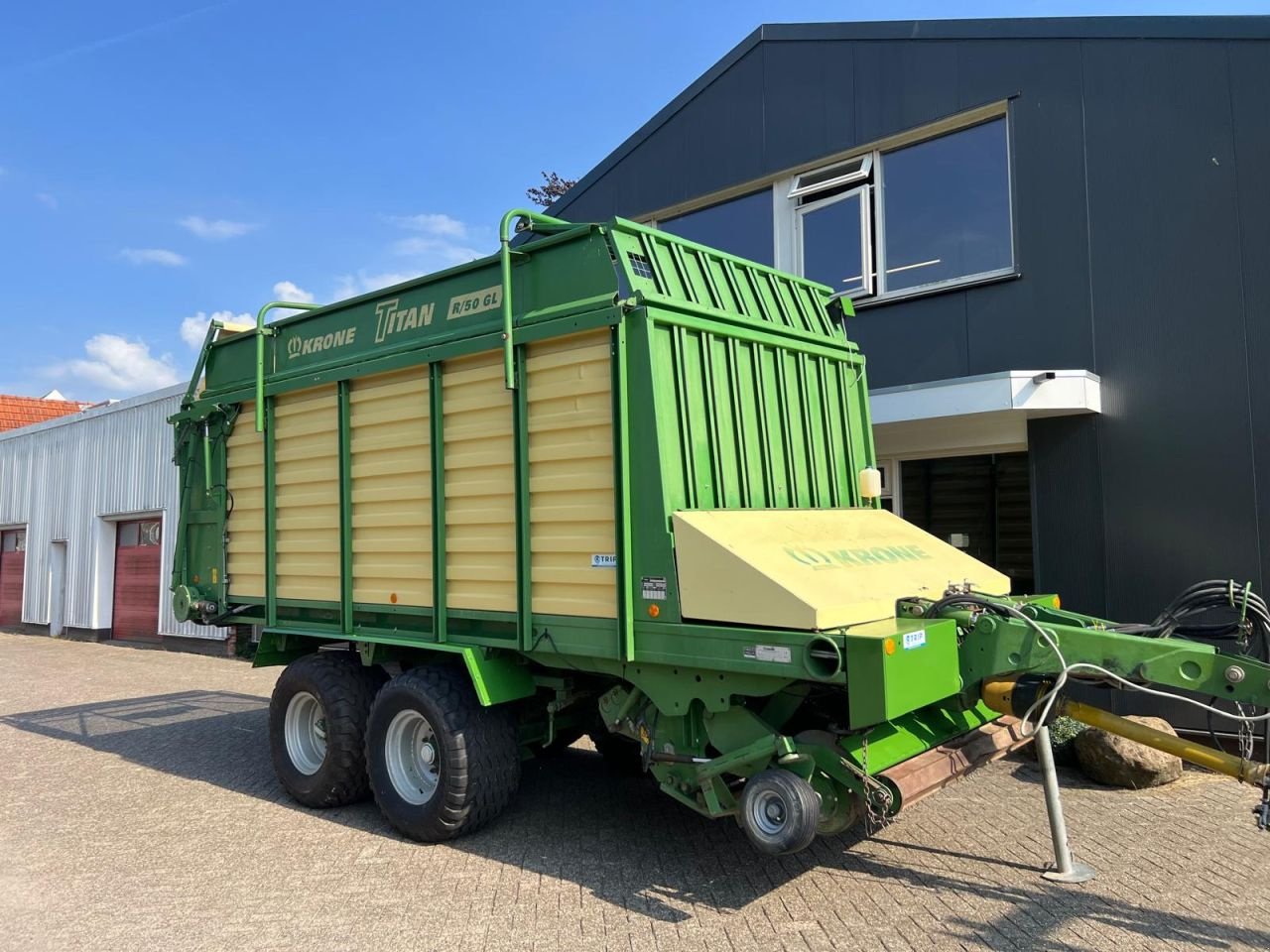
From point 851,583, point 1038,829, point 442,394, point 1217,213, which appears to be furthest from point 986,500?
point 442,394

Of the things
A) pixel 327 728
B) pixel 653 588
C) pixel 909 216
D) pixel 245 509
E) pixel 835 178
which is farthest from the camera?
pixel 835 178

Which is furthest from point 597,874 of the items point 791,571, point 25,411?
point 25,411

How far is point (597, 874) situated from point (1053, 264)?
607 centimetres

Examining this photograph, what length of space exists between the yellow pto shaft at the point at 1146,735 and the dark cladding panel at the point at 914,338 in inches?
179

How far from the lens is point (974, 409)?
754 centimetres

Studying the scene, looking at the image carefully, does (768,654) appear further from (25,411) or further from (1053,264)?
(25,411)

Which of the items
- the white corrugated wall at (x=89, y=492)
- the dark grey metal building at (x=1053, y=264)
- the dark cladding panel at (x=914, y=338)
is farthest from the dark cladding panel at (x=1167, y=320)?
the white corrugated wall at (x=89, y=492)

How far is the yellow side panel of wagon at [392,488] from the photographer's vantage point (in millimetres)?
5633

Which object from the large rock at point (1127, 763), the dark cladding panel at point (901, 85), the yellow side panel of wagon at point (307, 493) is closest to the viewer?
the yellow side panel of wagon at point (307, 493)

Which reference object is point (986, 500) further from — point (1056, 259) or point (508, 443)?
point (508, 443)

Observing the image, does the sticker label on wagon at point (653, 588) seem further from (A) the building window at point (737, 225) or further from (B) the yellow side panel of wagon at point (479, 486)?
(A) the building window at point (737, 225)

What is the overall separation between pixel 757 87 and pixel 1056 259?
379cm

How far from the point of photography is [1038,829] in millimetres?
5484

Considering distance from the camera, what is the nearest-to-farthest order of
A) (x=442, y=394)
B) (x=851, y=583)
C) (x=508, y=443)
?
(x=851, y=583) < (x=508, y=443) < (x=442, y=394)
